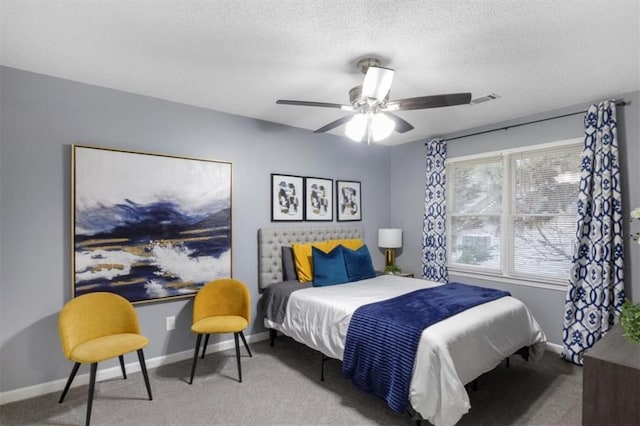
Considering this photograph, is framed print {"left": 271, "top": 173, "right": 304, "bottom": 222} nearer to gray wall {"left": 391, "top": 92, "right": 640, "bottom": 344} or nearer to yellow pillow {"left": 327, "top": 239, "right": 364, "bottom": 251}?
yellow pillow {"left": 327, "top": 239, "right": 364, "bottom": 251}

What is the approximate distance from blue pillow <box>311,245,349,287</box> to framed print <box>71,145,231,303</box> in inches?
37.1

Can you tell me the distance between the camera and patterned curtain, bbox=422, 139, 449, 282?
4496 mm

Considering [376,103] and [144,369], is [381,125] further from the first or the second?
[144,369]

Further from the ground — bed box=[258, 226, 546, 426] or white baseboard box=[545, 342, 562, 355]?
bed box=[258, 226, 546, 426]

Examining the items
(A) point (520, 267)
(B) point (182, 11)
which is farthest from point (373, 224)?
(B) point (182, 11)

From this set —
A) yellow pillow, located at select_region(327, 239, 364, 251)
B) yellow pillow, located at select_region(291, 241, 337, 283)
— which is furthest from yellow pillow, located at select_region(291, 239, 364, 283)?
yellow pillow, located at select_region(327, 239, 364, 251)

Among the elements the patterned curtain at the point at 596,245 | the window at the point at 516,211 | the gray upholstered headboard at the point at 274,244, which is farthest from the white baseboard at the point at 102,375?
the patterned curtain at the point at 596,245

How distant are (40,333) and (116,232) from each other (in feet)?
3.10

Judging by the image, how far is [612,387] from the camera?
6.20 feet

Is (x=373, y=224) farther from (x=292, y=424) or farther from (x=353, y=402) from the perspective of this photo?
(x=292, y=424)

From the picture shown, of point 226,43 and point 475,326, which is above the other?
point 226,43

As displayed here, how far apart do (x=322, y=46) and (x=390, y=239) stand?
3.19 meters

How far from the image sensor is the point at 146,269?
3.07 m

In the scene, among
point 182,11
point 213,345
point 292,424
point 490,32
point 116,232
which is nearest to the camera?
point 182,11
